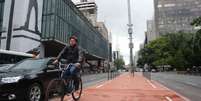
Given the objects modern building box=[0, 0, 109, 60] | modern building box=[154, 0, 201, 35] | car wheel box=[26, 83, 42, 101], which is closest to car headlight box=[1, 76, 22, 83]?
car wheel box=[26, 83, 42, 101]

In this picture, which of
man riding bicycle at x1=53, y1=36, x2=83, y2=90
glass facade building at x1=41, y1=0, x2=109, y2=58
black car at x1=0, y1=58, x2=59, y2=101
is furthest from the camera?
glass facade building at x1=41, y1=0, x2=109, y2=58

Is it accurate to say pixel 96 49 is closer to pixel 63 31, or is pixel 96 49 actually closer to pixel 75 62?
pixel 63 31

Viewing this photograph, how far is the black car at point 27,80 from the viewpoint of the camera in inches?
313

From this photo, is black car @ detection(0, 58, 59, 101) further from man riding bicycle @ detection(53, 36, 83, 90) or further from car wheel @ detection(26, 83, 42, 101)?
man riding bicycle @ detection(53, 36, 83, 90)

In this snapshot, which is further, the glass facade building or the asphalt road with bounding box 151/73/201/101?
the glass facade building

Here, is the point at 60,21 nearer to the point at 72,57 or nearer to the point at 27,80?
the point at 27,80

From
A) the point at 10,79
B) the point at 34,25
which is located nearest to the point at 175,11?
the point at 34,25

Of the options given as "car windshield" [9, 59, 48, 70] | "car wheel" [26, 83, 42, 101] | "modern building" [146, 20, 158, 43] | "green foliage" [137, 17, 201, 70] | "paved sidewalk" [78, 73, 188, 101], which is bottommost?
"paved sidewalk" [78, 73, 188, 101]

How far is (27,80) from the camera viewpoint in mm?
8328

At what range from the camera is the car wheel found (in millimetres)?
8328

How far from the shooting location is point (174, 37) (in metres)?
87.7

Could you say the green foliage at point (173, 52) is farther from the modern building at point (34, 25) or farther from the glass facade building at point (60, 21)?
the modern building at point (34, 25)

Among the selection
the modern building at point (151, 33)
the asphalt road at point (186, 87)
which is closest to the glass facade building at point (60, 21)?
the asphalt road at point (186, 87)

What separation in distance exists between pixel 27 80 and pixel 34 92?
51 cm
